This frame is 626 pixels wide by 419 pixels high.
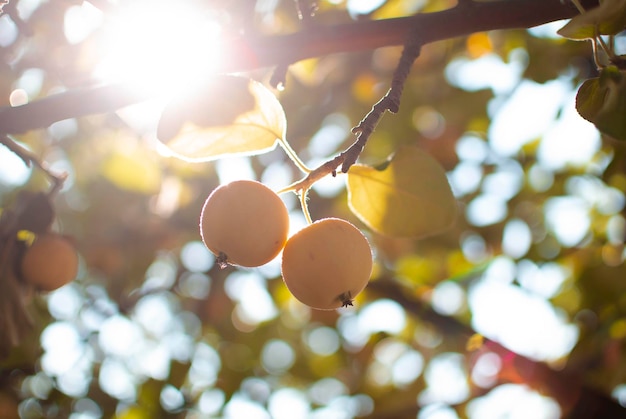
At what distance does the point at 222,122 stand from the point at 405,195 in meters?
0.48

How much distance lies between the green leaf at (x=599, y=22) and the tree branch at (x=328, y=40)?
0.13 metres

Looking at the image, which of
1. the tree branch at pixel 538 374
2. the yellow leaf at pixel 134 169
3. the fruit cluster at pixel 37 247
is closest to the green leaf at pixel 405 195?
the fruit cluster at pixel 37 247

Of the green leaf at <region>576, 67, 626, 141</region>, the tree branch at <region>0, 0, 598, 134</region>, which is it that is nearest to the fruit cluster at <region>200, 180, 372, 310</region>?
the tree branch at <region>0, 0, 598, 134</region>

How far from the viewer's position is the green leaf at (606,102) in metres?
0.94

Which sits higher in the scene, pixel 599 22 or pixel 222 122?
pixel 599 22

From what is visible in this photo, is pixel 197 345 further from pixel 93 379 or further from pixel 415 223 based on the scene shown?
pixel 415 223

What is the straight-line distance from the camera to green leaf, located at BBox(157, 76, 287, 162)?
1.20 m

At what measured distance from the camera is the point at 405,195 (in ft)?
4.53

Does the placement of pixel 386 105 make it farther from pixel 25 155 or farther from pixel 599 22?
pixel 25 155

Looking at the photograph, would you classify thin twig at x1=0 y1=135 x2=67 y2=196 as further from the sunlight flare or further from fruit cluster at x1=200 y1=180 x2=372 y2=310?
fruit cluster at x1=200 y1=180 x2=372 y2=310

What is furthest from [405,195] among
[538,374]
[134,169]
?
[134,169]

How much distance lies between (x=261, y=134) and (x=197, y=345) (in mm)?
2810

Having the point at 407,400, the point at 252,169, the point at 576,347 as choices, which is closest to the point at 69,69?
the point at 252,169

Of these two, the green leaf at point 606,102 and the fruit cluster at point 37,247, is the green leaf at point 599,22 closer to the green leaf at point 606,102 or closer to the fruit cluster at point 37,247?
the green leaf at point 606,102
